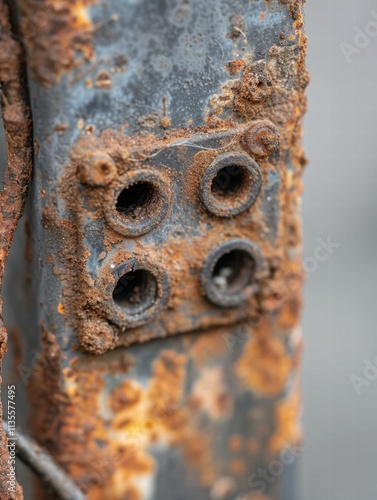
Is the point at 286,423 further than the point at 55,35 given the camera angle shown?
Yes

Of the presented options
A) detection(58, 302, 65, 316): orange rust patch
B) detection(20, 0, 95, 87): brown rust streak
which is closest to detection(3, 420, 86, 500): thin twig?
detection(58, 302, 65, 316): orange rust patch

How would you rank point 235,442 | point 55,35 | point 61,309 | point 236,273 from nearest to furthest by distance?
point 55,35 < point 61,309 < point 236,273 < point 235,442

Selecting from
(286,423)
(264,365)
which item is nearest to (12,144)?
(264,365)

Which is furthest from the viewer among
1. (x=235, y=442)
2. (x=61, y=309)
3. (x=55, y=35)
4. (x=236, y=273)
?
(x=235, y=442)

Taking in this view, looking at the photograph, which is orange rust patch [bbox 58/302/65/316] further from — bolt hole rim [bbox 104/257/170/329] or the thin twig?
the thin twig

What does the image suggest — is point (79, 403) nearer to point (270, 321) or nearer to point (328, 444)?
point (270, 321)

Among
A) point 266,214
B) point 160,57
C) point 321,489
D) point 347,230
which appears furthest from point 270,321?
point 347,230

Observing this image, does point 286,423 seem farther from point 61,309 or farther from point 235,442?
point 61,309
